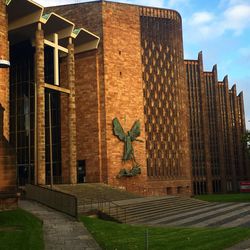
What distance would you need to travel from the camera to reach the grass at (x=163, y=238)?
13578mm

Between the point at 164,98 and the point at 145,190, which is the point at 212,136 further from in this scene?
the point at 145,190

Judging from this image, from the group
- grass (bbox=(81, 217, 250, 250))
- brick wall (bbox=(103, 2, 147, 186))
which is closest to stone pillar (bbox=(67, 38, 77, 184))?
brick wall (bbox=(103, 2, 147, 186))

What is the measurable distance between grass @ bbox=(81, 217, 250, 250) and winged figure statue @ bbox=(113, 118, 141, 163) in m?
25.5

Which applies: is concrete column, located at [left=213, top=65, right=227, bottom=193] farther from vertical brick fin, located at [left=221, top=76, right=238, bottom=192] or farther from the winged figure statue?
the winged figure statue

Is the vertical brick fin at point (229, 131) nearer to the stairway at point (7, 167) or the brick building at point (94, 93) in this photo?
the brick building at point (94, 93)

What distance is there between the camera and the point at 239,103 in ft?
294

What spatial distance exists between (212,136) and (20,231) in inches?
2510

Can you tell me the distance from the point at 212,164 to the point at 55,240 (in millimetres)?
62171

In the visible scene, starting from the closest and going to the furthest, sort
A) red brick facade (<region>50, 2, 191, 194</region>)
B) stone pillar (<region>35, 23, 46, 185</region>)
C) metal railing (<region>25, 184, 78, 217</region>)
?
metal railing (<region>25, 184, 78, 217</region>) → stone pillar (<region>35, 23, 46, 185</region>) → red brick facade (<region>50, 2, 191, 194</region>)

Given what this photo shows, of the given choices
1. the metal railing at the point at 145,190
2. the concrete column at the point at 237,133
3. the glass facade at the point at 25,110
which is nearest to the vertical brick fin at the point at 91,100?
the glass facade at the point at 25,110

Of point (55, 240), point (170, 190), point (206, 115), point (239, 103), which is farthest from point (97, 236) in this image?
point (239, 103)

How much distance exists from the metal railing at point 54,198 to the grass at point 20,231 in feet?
7.28

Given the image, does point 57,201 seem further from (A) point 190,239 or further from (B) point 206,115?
(B) point 206,115

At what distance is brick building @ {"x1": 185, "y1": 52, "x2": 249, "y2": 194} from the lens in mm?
71125
